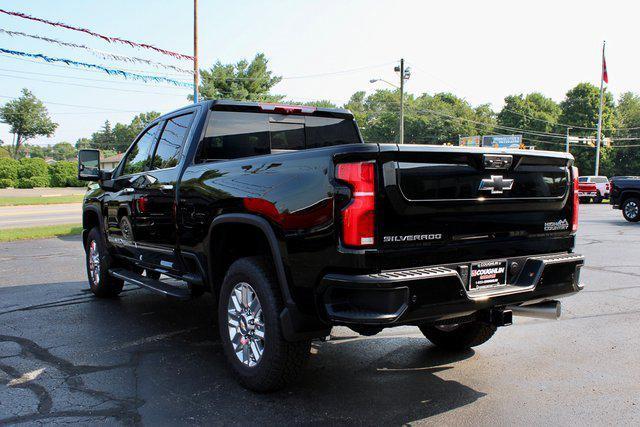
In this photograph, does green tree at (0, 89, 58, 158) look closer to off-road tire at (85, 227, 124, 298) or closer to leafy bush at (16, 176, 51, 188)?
leafy bush at (16, 176, 51, 188)

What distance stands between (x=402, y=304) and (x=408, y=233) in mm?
404

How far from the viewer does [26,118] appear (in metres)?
79.4

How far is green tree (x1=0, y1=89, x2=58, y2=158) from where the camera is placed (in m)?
79.1

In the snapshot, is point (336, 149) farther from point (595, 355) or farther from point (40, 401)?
point (595, 355)

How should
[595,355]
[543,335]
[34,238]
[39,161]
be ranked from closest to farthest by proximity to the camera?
[595,355], [543,335], [34,238], [39,161]

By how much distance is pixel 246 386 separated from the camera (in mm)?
3623

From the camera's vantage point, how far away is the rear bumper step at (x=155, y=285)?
177 inches

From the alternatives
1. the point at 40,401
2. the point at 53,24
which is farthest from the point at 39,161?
the point at 40,401

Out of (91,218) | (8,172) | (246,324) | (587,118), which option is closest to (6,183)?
(8,172)

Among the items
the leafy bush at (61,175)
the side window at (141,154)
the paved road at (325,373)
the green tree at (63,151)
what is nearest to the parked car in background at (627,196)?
the paved road at (325,373)

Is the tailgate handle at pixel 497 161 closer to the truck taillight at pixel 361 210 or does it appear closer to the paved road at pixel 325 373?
the truck taillight at pixel 361 210

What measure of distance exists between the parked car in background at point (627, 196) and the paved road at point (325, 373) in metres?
12.9

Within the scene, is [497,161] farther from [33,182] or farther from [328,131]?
[33,182]

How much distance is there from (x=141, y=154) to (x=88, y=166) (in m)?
0.86
